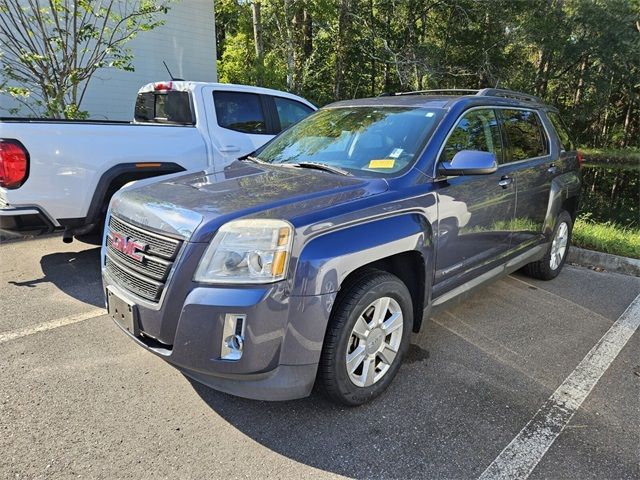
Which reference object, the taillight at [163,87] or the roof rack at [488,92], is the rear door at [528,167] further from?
the taillight at [163,87]

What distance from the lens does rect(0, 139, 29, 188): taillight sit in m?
4.05

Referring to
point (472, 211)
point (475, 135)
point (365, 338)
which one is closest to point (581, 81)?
point (475, 135)

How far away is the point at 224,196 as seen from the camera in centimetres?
272

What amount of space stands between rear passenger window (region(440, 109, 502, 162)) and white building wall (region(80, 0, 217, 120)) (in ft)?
32.8

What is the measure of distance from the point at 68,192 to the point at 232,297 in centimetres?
297

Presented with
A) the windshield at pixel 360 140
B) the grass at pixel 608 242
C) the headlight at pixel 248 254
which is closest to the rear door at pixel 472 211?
the windshield at pixel 360 140

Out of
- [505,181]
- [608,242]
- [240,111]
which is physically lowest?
[608,242]

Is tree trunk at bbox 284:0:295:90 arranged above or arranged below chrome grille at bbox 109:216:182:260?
above

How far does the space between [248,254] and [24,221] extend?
3.04m

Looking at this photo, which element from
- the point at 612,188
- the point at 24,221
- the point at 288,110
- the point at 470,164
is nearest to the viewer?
the point at 470,164

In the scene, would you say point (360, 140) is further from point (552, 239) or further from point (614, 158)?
point (614, 158)

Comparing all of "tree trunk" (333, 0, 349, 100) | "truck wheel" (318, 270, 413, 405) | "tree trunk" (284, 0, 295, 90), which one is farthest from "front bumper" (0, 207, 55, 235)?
"tree trunk" (333, 0, 349, 100)

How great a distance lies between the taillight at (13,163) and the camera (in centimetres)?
405

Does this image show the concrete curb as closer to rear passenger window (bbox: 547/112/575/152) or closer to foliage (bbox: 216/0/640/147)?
rear passenger window (bbox: 547/112/575/152)
